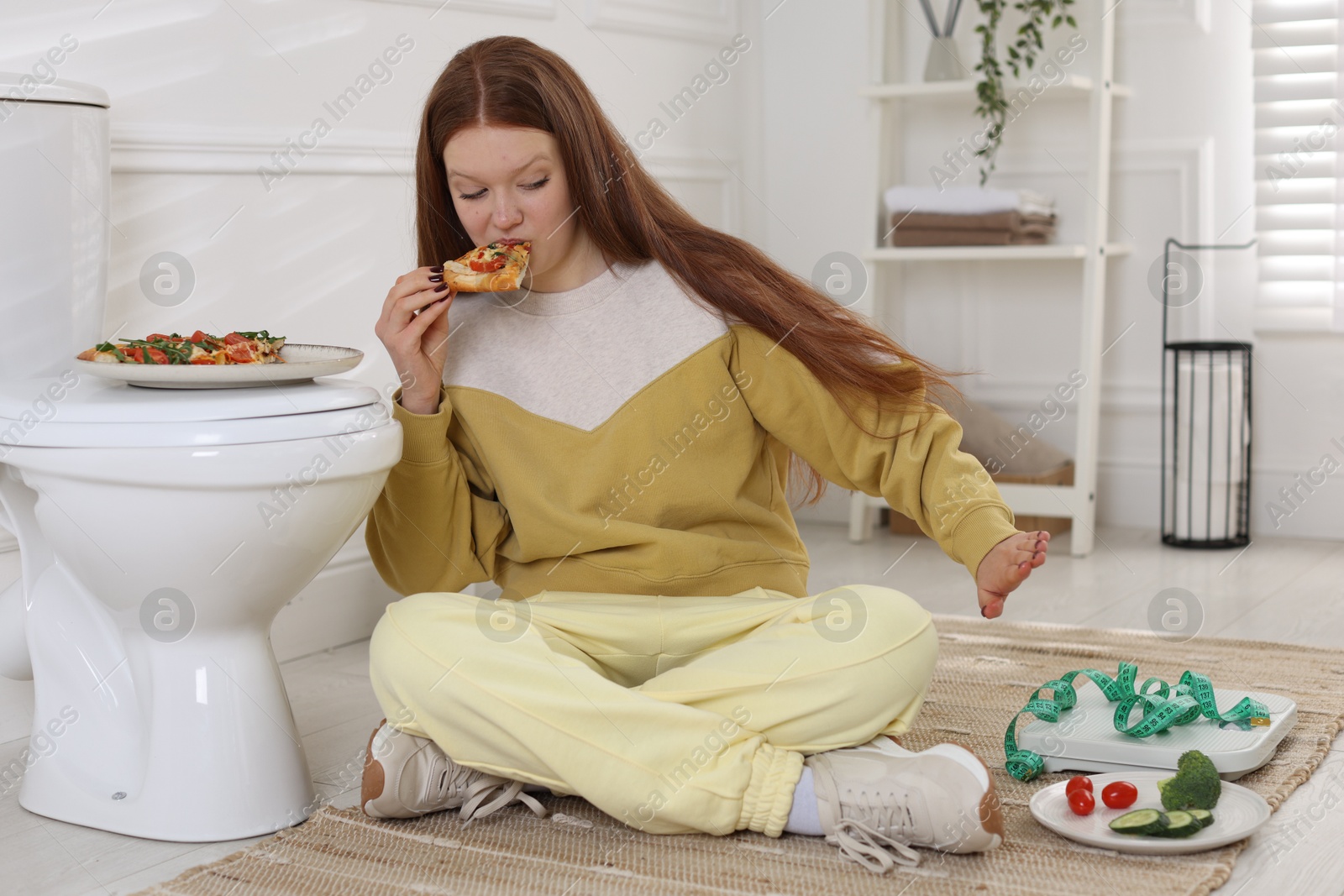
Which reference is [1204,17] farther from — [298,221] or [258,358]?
[258,358]

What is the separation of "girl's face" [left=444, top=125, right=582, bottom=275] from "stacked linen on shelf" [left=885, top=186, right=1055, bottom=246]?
1519 mm

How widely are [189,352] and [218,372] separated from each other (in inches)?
2.6

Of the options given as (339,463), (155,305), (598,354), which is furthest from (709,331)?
(155,305)

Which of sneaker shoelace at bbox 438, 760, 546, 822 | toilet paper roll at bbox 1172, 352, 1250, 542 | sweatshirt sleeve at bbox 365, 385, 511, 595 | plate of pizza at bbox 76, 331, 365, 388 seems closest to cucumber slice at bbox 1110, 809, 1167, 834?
sneaker shoelace at bbox 438, 760, 546, 822

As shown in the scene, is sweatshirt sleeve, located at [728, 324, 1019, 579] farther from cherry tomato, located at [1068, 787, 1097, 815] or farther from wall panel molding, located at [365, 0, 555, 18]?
wall panel molding, located at [365, 0, 555, 18]

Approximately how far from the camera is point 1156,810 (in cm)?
128

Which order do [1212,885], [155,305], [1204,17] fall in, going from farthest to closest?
[1204,17] < [155,305] < [1212,885]

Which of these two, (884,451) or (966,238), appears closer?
(884,451)

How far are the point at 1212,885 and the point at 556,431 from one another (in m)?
0.75

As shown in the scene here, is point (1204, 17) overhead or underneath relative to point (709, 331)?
overhead

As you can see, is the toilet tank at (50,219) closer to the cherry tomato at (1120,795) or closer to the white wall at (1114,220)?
the cherry tomato at (1120,795)

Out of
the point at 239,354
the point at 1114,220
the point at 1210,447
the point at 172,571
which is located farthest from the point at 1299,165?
the point at 172,571

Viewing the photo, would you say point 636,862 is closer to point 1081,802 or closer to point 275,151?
point 1081,802

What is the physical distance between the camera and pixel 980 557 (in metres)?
1.31
